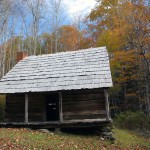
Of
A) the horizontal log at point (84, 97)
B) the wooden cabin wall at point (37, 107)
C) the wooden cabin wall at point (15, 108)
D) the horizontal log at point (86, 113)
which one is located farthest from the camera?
the wooden cabin wall at point (15, 108)

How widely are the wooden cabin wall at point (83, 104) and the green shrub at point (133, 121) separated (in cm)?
908

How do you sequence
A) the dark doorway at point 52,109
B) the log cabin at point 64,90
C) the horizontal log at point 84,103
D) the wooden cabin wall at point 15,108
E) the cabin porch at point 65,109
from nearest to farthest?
the log cabin at point 64,90
the cabin porch at point 65,109
the horizontal log at point 84,103
the wooden cabin wall at point 15,108
the dark doorway at point 52,109

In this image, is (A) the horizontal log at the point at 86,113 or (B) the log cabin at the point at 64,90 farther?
(A) the horizontal log at the point at 86,113

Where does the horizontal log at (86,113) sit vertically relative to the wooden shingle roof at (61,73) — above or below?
below

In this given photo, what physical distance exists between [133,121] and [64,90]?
1124 centimetres

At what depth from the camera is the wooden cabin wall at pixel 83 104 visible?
1669cm

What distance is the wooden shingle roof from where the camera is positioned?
53.4 feet

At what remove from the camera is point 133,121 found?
2477cm

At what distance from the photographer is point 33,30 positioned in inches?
1559

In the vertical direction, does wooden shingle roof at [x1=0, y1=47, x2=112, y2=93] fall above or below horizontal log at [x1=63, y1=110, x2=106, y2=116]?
above

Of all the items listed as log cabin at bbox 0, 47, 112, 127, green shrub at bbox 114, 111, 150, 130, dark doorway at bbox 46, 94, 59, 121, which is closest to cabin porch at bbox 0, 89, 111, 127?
log cabin at bbox 0, 47, 112, 127

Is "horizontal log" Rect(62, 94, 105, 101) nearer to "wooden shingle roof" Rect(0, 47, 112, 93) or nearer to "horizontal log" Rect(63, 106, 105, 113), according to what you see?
"horizontal log" Rect(63, 106, 105, 113)

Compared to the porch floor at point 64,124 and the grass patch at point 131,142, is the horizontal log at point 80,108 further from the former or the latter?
A: the grass patch at point 131,142

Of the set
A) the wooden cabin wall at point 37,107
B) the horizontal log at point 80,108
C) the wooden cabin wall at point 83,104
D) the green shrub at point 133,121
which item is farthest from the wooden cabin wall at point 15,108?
the green shrub at point 133,121
